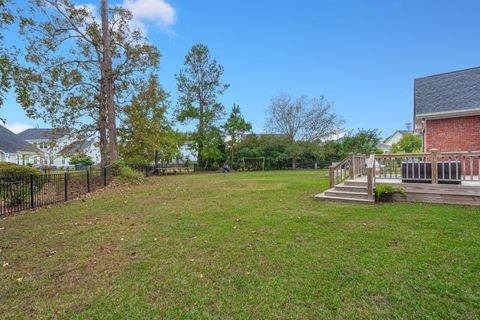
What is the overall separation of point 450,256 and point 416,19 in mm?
14470

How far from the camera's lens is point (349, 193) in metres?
7.33

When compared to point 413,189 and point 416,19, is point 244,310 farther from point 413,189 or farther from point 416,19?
point 416,19

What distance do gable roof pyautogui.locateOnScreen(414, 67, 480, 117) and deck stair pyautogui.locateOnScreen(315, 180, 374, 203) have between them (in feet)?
18.1

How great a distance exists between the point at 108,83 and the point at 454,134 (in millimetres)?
18111

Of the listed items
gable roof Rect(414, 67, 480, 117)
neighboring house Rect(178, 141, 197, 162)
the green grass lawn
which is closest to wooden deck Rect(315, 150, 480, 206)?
the green grass lawn

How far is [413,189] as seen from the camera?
6.78 meters

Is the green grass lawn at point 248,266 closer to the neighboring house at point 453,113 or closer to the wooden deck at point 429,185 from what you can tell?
the wooden deck at point 429,185

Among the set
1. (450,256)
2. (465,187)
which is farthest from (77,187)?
(465,187)

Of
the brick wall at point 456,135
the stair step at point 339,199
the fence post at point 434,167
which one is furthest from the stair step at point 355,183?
the brick wall at point 456,135

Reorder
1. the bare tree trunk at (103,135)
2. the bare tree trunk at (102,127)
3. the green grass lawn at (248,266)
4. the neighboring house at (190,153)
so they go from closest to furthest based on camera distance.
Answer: the green grass lawn at (248,266)
the bare tree trunk at (102,127)
the bare tree trunk at (103,135)
the neighboring house at (190,153)

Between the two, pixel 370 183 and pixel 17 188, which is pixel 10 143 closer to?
pixel 17 188

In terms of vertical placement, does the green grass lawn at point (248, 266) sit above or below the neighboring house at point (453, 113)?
below

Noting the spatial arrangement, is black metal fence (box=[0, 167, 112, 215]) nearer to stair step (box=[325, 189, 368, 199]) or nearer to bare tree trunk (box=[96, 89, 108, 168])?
bare tree trunk (box=[96, 89, 108, 168])

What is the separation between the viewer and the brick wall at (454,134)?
30.1ft
